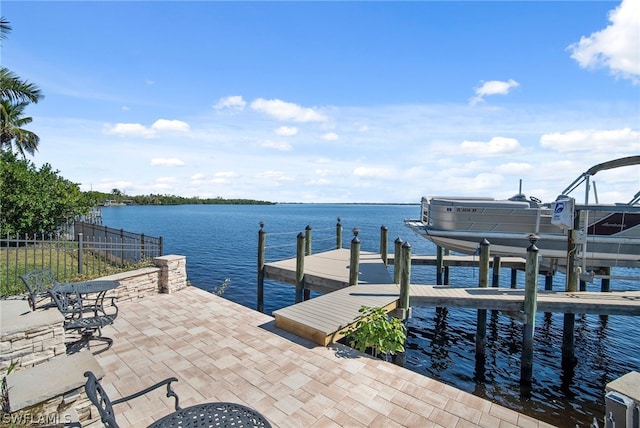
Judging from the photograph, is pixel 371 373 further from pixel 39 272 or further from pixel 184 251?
pixel 184 251

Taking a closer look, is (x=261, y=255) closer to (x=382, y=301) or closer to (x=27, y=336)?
(x=382, y=301)

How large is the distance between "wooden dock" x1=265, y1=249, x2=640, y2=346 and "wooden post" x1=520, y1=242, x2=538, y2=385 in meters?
0.24

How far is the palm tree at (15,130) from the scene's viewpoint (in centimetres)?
2055

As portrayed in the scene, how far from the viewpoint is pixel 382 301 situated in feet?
23.0

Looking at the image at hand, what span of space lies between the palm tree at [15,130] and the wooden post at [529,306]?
25.8m

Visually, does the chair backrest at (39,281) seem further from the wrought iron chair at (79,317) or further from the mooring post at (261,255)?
the mooring post at (261,255)

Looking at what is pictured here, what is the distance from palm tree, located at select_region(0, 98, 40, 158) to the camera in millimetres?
20547

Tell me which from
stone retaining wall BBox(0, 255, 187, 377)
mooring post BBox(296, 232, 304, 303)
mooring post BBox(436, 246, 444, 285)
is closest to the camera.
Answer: stone retaining wall BBox(0, 255, 187, 377)

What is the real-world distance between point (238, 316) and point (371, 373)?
10.7ft

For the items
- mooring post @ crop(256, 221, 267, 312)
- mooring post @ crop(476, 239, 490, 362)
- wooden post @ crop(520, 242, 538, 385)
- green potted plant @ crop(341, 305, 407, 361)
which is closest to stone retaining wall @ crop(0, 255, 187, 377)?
green potted plant @ crop(341, 305, 407, 361)

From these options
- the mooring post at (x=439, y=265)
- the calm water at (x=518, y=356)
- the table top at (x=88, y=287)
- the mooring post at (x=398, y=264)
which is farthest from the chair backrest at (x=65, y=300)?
the mooring post at (x=439, y=265)

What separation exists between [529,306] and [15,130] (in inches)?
1166

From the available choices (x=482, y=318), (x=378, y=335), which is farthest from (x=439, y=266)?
(x=378, y=335)

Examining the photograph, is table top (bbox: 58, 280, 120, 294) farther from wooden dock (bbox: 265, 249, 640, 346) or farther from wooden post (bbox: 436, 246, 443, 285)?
wooden post (bbox: 436, 246, 443, 285)
